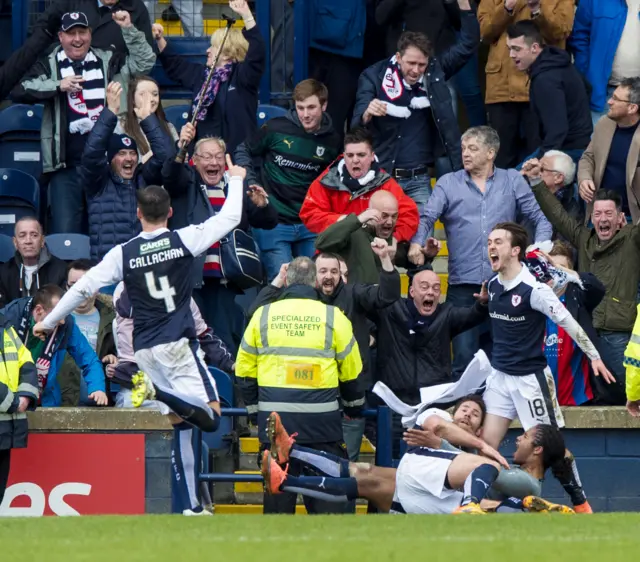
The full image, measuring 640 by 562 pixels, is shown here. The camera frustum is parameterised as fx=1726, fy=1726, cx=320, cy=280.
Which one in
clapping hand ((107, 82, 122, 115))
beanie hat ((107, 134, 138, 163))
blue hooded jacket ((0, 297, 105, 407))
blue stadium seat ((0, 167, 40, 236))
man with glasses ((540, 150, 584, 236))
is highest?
clapping hand ((107, 82, 122, 115))

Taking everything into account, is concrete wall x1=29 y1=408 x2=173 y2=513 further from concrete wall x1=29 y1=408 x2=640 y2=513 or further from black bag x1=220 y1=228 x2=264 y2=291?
black bag x1=220 y1=228 x2=264 y2=291

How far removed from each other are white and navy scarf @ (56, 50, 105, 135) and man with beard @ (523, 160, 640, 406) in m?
4.19

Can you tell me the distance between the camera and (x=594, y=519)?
29.8 feet

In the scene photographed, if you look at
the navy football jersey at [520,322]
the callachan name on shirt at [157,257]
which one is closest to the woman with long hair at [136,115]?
the callachan name on shirt at [157,257]

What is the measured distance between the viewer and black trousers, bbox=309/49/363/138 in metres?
14.9

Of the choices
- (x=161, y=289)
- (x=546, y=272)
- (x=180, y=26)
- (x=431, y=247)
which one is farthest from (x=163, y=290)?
(x=180, y=26)

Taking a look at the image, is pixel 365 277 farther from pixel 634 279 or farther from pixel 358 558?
pixel 358 558

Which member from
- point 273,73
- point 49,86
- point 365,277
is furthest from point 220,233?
point 273,73

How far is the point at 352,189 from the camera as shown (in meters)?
13.1

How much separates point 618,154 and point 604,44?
1.74 m

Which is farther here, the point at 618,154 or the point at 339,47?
the point at 339,47

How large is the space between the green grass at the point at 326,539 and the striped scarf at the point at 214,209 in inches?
156

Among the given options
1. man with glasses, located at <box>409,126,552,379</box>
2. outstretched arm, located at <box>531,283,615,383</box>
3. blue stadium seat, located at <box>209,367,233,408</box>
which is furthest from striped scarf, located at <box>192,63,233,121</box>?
outstretched arm, located at <box>531,283,615,383</box>

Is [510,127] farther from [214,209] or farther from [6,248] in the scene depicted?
[6,248]
